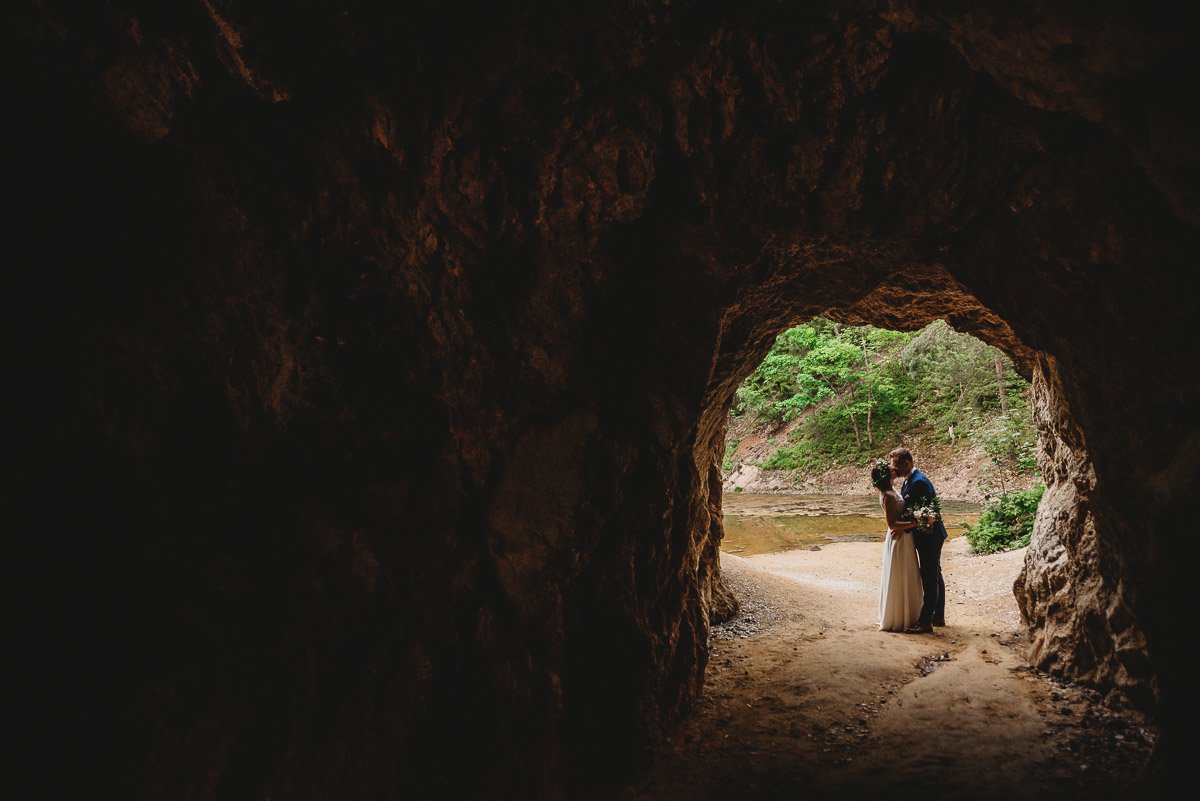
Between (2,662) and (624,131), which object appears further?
(624,131)

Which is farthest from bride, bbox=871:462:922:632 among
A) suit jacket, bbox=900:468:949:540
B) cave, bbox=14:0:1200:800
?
cave, bbox=14:0:1200:800

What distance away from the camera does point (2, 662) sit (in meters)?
2.95

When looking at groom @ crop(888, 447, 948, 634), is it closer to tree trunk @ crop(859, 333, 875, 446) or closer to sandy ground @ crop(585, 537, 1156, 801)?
sandy ground @ crop(585, 537, 1156, 801)

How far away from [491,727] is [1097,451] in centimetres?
408

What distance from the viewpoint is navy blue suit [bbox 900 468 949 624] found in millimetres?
6375

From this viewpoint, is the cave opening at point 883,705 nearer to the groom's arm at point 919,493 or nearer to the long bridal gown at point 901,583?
the long bridal gown at point 901,583

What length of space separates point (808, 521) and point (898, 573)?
38.0 ft

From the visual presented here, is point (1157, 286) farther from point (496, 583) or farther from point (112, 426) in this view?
point (112, 426)

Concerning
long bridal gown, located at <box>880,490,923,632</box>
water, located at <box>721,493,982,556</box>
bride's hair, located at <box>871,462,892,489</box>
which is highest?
bride's hair, located at <box>871,462,892,489</box>

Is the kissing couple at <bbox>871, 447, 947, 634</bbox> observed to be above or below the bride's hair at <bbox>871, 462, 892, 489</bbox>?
below

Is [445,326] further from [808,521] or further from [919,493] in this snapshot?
[808,521]

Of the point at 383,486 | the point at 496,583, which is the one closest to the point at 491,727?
the point at 496,583

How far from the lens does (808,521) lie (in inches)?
688

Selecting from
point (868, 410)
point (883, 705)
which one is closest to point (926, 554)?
point (883, 705)
